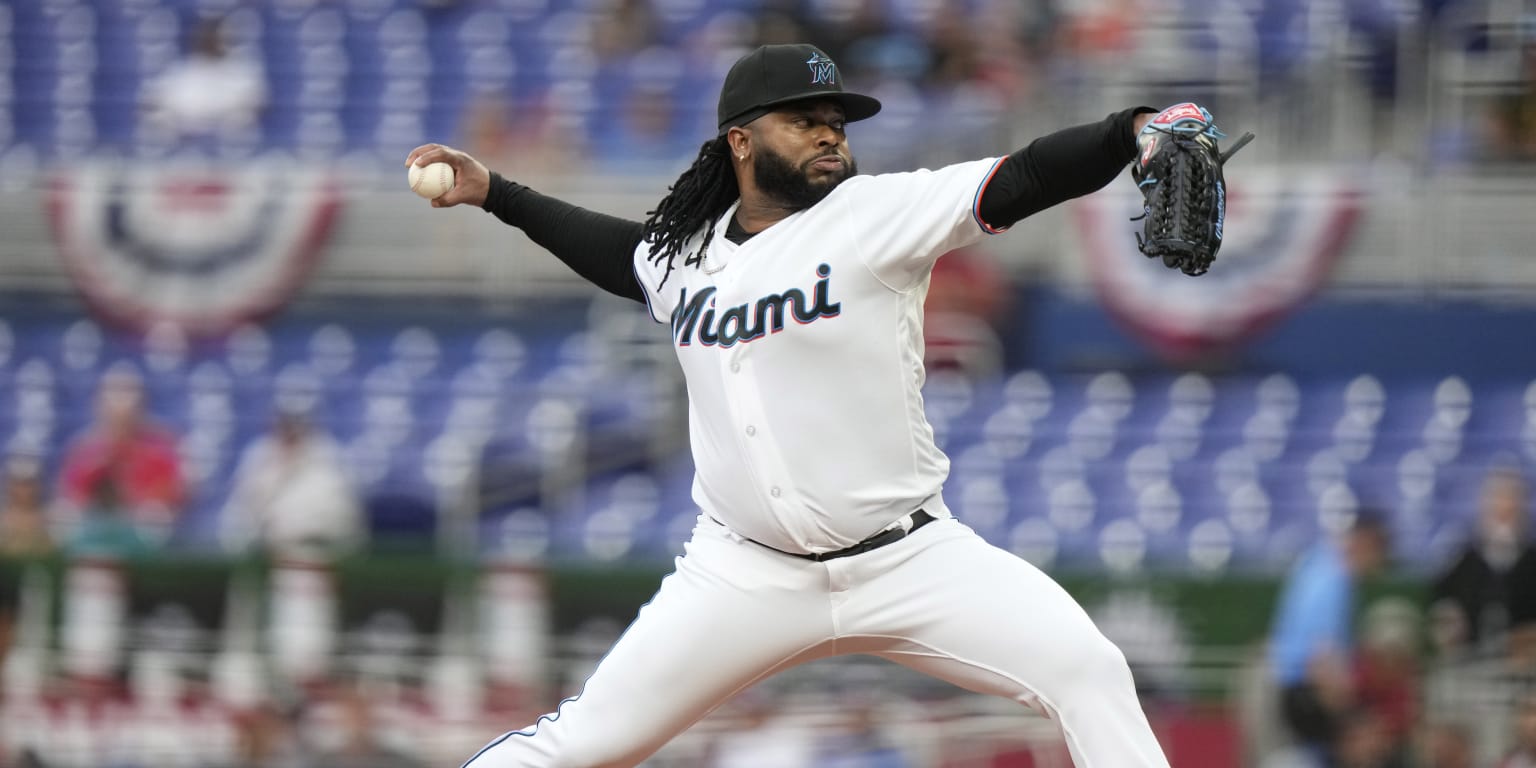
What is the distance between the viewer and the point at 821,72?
14.3ft

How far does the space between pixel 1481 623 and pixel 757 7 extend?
5.64m

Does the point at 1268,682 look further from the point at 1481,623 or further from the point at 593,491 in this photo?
the point at 593,491

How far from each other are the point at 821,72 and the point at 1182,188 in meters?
0.89

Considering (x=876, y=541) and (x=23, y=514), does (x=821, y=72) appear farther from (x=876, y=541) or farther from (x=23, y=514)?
(x=23, y=514)

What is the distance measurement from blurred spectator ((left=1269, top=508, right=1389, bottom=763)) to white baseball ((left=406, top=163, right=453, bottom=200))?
448 cm

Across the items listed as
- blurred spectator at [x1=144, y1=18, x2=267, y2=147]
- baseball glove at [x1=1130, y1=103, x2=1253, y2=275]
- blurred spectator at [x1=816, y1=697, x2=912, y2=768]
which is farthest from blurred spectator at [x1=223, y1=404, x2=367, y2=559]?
baseball glove at [x1=1130, y1=103, x2=1253, y2=275]

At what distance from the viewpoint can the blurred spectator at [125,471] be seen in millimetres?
10000

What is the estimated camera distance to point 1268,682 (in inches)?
310

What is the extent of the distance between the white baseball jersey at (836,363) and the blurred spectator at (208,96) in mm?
8050

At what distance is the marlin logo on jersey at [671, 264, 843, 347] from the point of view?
4219 millimetres

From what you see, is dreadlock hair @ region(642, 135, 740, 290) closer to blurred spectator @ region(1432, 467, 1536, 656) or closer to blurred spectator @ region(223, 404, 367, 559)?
blurred spectator @ region(1432, 467, 1536, 656)

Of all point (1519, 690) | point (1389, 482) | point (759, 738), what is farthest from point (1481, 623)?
point (759, 738)

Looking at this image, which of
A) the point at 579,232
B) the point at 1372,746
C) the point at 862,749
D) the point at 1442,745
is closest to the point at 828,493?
the point at 579,232

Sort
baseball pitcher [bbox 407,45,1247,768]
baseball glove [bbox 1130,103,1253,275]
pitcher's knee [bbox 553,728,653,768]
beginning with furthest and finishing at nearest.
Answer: pitcher's knee [bbox 553,728,653,768]
baseball pitcher [bbox 407,45,1247,768]
baseball glove [bbox 1130,103,1253,275]
